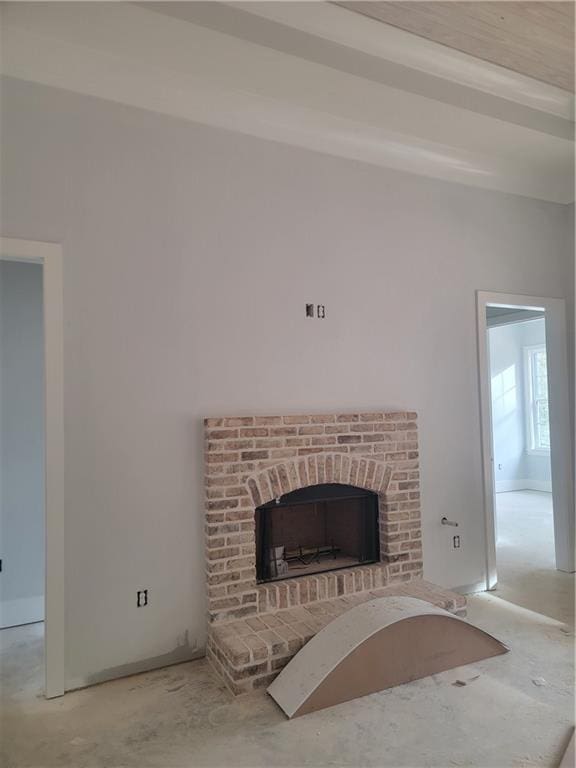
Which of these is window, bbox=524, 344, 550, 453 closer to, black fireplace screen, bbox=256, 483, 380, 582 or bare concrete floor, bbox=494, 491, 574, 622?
bare concrete floor, bbox=494, 491, 574, 622

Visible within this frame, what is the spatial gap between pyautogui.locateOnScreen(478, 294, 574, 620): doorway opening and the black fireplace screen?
1038 millimetres

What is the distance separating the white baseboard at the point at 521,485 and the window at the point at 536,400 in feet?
1.63

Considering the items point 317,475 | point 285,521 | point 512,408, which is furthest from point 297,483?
point 512,408

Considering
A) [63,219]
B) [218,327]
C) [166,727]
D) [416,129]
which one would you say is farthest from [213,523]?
[416,129]

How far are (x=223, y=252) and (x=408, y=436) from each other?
5.53 ft

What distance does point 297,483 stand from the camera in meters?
2.85

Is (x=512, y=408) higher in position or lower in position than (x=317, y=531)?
higher

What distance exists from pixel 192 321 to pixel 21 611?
2.21 metres

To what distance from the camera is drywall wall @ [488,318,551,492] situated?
25.3 ft

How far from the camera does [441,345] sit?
11.5ft

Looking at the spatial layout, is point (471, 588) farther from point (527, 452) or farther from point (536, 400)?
point (536, 400)

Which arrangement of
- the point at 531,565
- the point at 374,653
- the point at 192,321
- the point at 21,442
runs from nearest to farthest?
the point at 374,653 → the point at 192,321 → the point at 21,442 → the point at 531,565

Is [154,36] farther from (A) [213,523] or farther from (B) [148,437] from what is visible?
(A) [213,523]

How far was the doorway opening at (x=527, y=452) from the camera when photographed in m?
3.62
